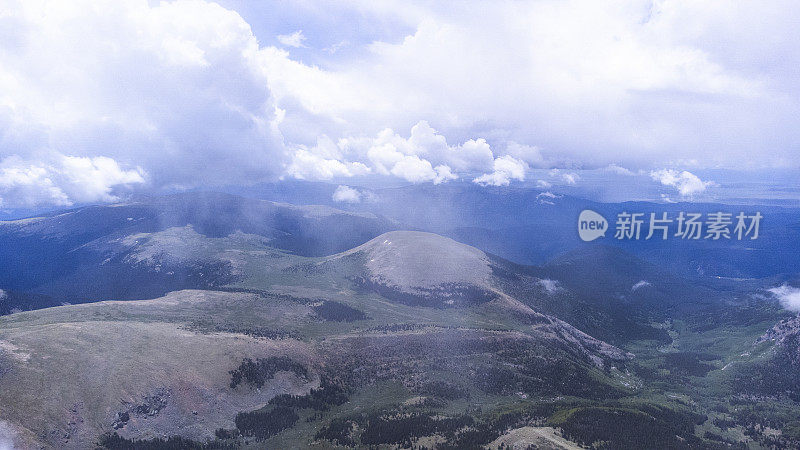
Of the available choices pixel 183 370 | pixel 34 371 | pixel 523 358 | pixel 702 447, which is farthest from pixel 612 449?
pixel 34 371

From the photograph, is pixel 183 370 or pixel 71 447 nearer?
pixel 71 447

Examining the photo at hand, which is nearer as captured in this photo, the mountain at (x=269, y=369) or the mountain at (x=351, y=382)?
the mountain at (x=269, y=369)

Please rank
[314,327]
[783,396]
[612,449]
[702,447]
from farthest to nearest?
[314,327]
[783,396]
[702,447]
[612,449]

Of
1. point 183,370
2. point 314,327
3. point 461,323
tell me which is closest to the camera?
point 183,370

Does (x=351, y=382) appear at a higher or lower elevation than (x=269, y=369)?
lower

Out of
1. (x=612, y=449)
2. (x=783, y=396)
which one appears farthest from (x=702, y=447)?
(x=783, y=396)

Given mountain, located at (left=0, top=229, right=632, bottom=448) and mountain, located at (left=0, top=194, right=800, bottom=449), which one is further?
mountain, located at (left=0, top=194, right=800, bottom=449)

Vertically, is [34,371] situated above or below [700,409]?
above

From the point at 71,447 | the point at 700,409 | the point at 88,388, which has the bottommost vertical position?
the point at 700,409

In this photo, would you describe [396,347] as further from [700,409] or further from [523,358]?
[700,409]

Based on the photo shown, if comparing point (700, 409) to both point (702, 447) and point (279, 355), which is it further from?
point (279, 355)

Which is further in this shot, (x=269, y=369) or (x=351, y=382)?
(x=351, y=382)
